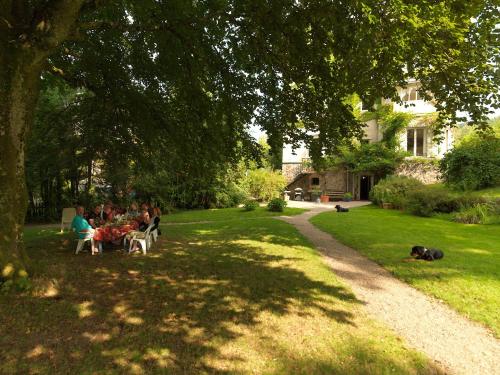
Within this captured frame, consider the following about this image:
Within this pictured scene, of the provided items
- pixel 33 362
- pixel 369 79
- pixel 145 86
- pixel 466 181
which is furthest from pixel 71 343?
pixel 466 181

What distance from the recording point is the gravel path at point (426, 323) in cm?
446

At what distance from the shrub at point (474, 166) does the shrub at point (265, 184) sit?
1424 cm

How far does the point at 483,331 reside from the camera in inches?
207

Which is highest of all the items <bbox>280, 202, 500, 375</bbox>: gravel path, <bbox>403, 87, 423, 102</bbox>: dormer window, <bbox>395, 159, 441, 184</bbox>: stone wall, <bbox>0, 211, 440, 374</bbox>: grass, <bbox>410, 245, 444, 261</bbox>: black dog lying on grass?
<bbox>403, 87, 423, 102</bbox>: dormer window

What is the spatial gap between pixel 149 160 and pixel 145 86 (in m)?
3.04

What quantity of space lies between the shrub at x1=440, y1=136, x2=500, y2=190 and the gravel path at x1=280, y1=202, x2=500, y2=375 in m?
17.5

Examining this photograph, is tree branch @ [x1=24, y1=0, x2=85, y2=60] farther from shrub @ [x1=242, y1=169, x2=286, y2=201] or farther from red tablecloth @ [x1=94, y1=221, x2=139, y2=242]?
shrub @ [x1=242, y1=169, x2=286, y2=201]

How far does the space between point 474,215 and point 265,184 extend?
18.1m

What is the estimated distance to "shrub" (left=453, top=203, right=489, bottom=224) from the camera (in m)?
16.9

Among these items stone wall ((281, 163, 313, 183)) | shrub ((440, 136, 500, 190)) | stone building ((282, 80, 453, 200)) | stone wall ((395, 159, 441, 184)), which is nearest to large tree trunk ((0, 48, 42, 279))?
stone building ((282, 80, 453, 200))

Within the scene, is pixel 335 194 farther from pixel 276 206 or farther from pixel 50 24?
pixel 50 24

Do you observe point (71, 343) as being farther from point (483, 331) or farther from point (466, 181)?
point (466, 181)

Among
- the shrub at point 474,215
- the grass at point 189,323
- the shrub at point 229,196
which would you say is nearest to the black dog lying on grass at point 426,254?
the grass at point 189,323

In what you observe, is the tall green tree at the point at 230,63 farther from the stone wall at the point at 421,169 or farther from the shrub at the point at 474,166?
the stone wall at the point at 421,169
